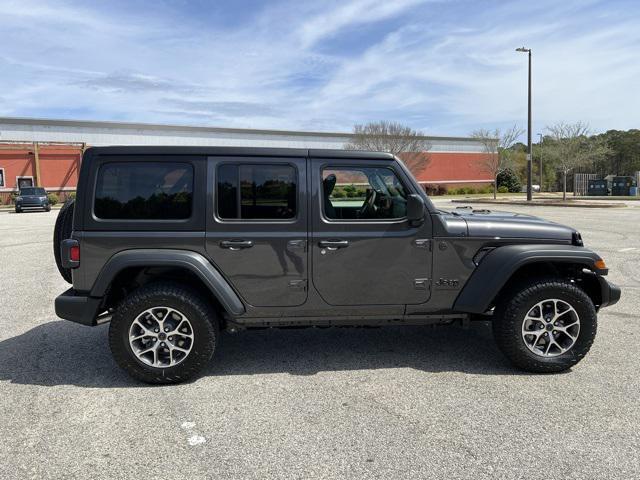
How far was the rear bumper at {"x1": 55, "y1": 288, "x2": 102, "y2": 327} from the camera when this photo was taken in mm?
3859

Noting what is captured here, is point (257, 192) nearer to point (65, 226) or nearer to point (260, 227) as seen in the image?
point (260, 227)

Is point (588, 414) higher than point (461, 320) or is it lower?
lower

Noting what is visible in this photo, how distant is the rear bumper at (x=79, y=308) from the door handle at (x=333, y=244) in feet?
6.03

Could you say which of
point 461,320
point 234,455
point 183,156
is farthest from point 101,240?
point 461,320

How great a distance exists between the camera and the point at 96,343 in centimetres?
491

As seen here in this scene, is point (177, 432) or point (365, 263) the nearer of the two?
point (177, 432)

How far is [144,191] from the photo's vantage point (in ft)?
12.9

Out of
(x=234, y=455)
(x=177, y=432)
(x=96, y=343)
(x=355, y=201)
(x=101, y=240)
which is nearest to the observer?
(x=234, y=455)

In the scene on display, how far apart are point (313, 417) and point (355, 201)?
5.88 ft

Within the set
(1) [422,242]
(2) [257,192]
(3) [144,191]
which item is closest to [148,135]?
(3) [144,191]

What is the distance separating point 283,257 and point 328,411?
123cm

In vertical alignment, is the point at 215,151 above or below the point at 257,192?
above

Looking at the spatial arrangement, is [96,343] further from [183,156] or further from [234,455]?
[234,455]

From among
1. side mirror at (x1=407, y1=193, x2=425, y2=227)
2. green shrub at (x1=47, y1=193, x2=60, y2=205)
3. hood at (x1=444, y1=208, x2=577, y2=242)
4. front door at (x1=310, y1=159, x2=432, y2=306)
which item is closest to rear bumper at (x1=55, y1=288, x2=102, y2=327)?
front door at (x1=310, y1=159, x2=432, y2=306)
